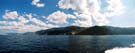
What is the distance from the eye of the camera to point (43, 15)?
645cm

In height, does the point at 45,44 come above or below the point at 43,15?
below

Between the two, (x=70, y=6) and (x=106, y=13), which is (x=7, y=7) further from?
(x=106, y=13)

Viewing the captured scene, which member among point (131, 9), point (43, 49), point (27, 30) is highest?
point (131, 9)

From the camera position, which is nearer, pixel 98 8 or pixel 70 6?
pixel 70 6

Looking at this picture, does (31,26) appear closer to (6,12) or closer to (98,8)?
(6,12)

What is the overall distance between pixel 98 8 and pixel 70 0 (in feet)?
3.65

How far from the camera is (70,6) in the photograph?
20.6 ft

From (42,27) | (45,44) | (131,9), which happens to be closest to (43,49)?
(45,44)

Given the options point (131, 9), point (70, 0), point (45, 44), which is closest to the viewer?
point (70, 0)

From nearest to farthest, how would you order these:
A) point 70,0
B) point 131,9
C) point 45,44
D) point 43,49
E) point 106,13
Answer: point 70,0
point 131,9
point 106,13
point 43,49
point 45,44

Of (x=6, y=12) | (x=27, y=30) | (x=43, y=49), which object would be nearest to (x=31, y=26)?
(x=27, y=30)

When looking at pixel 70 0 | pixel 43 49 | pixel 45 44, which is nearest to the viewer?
pixel 70 0

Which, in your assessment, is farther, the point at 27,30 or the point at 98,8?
the point at 98,8

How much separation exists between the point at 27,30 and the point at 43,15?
0.68 metres
